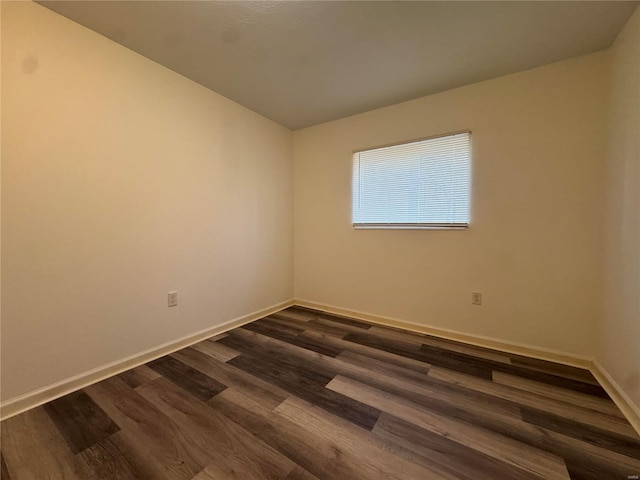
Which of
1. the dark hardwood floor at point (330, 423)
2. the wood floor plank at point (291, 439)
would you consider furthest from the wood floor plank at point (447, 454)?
the wood floor plank at point (291, 439)

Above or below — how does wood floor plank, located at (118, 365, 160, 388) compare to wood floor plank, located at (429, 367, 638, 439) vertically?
below

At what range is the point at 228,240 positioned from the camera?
2.51 m

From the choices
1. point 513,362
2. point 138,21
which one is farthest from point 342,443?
point 138,21

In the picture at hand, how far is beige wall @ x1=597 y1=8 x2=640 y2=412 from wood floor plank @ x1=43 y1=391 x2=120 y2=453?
277cm

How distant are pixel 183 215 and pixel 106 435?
1.50 meters

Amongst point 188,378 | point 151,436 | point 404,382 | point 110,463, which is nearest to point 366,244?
point 404,382

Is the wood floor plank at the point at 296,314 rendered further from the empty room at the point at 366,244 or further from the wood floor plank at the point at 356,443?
the wood floor plank at the point at 356,443

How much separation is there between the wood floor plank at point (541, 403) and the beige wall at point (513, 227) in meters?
0.64

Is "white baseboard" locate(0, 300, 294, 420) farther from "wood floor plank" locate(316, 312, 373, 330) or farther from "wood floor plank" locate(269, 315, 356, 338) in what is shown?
"wood floor plank" locate(316, 312, 373, 330)

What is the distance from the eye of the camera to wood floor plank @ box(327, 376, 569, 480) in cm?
104

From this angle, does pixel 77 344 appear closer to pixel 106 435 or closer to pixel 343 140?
pixel 106 435

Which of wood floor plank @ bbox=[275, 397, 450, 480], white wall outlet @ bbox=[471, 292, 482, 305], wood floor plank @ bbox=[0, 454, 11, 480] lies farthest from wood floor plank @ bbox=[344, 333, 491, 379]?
wood floor plank @ bbox=[0, 454, 11, 480]

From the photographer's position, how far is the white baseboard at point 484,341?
186cm

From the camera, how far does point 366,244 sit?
276cm
